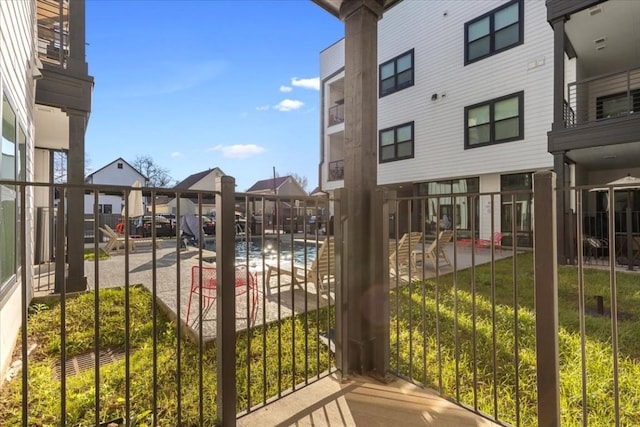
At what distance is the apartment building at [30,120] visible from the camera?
318 cm

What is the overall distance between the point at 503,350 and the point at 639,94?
11147 mm

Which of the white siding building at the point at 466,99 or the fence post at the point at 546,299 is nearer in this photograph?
the fence post at the point at 546,299

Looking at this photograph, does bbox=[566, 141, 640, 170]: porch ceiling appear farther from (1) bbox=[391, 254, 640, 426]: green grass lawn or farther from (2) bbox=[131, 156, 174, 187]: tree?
(2) bbox=[131, 156, 174, 187]: tree

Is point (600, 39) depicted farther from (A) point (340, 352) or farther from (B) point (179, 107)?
(B) point (179, 107)

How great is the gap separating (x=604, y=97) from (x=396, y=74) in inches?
300

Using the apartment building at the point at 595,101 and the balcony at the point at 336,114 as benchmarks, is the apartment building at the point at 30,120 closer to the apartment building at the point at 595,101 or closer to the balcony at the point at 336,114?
the apartment building at the point at 595,101

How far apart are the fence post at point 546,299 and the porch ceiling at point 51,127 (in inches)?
307

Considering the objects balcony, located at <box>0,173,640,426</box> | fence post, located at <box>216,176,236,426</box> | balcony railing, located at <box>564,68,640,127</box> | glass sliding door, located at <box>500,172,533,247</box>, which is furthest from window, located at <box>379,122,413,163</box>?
fence post, located at <box>216,176,236,426</box>

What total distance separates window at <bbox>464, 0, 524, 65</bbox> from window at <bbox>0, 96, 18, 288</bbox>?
517 inches

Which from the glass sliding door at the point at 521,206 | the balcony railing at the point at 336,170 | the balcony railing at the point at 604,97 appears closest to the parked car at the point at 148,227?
the balcony railing at the point at 336,170

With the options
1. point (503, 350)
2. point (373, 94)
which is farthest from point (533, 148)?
point (373, 94)

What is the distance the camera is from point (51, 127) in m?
7.64

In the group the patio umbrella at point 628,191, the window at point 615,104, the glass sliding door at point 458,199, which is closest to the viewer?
the patio umbrella at point 628,191

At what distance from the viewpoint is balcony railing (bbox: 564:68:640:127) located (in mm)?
9945
